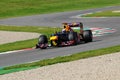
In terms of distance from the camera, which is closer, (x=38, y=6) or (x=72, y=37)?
(x=72, y=37)

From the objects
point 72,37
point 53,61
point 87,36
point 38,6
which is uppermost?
point 53,61

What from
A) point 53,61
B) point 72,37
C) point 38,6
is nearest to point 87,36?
point 72,37

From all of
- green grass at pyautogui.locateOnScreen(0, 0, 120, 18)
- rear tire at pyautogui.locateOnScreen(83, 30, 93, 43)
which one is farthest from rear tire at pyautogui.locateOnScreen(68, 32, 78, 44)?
green grass at pyautogui.locateOnScreen(0, 0, 120, 18)

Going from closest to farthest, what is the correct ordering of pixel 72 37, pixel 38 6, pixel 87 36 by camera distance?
pixel 72 37 < pixel 87 36 < pixel 38 6

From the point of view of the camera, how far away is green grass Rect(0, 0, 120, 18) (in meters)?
58.2

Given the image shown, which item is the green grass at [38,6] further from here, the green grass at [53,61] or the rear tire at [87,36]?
the green grass at [53,61]

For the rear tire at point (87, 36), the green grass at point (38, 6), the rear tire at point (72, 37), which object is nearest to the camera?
the rear tire at point (72, 37)

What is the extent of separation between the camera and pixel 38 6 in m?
63.9

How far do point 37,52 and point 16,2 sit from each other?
163 ft

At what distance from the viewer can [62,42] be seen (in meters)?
22.1

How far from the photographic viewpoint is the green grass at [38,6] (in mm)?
58188

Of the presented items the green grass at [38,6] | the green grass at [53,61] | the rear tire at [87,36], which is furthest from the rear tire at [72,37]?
the green grass at [38,6]

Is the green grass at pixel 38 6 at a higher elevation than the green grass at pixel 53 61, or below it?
below

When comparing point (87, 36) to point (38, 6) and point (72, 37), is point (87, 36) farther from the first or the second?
point (38, 6)
